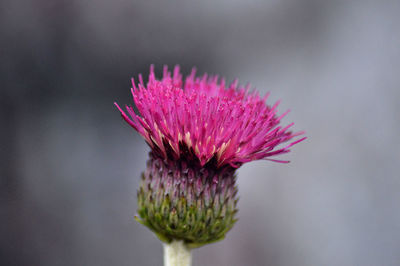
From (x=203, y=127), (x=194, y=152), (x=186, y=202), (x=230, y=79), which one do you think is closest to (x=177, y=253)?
(x=186, y=202)

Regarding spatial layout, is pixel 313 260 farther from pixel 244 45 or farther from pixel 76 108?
pixel 76 108

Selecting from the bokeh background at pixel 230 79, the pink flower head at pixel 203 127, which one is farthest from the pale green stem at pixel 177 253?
the bokeh background at pixel 230 79

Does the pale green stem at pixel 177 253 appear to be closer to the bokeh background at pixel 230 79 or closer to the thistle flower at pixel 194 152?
the thistle flower at pixel 194 152

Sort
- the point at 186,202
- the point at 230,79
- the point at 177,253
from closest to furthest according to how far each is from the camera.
A: the point at 186,202, the point at 177,253, the point at 230,79

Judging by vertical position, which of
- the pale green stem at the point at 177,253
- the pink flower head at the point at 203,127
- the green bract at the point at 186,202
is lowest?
the pale green stem at the point at 177,253

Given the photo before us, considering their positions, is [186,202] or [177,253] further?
[177,253]

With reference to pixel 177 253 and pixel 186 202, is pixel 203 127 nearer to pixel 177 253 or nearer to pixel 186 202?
pixel 186 202

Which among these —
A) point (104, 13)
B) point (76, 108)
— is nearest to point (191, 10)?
point (104, 13)
